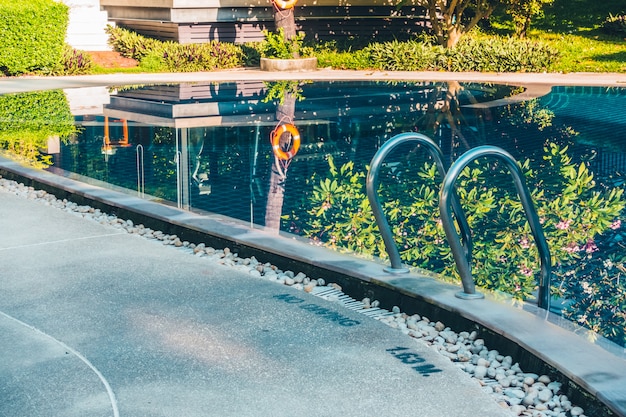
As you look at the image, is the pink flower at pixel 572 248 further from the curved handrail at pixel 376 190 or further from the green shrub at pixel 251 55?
the green shrub at pixel 251 55

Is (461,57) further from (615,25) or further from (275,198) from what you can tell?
(275,198)

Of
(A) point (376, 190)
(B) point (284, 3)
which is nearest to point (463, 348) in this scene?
(A) point (376, 190)

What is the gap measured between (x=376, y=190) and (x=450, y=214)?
2.43 ft

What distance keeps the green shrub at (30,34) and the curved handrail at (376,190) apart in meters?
18.3

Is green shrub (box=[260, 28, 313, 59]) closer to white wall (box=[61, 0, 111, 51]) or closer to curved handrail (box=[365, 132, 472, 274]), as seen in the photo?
→ white wall (box=[61, 0, 111, 51])

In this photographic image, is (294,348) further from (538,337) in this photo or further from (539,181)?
(539,181)

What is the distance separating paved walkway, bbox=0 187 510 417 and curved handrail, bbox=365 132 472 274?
0.61m

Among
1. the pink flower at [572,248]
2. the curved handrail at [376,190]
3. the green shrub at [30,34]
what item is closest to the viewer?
the curved handrail at [376,190]

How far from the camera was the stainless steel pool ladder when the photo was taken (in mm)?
6004

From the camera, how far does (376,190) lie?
667 cm

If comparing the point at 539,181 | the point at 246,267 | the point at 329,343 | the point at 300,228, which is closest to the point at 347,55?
the point at 539,181

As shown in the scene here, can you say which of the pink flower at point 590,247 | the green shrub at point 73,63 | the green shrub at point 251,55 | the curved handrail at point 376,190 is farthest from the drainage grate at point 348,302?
the green shrub at point 251,55

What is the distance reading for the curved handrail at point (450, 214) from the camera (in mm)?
5941

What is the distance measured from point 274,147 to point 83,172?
11.0 ft
